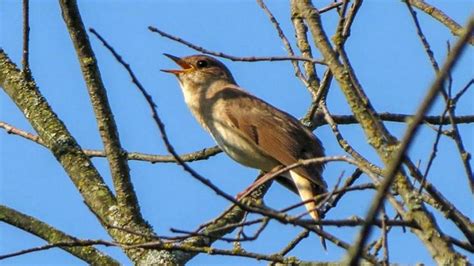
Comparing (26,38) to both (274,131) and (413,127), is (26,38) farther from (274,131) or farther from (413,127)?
(413,127)

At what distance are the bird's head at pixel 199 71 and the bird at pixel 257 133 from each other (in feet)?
0.08

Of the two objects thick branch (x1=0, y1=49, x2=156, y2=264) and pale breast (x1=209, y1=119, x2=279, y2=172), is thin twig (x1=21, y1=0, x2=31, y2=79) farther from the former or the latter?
pale breast (x1=209, y1=119, x2=279, y2=172)

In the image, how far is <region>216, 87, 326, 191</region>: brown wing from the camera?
6.33 metres

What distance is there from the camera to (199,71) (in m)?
7.19

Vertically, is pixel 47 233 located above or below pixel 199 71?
below

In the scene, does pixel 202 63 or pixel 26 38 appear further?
pixel 202 63

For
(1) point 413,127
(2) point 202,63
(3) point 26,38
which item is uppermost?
(2) point 202,63

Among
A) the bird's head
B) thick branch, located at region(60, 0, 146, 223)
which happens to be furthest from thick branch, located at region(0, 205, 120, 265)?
the bird's head

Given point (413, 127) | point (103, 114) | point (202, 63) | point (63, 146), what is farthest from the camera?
point (202, 63)

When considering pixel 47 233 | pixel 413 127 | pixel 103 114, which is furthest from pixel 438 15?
pixel 413 127

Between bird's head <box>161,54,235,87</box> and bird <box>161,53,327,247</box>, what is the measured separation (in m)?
0.02

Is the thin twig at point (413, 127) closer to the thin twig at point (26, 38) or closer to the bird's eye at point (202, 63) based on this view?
the thin twig at point (26, 38)

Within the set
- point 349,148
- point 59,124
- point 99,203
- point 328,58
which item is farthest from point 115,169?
point 328,58

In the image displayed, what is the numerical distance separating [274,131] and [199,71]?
0.97m
